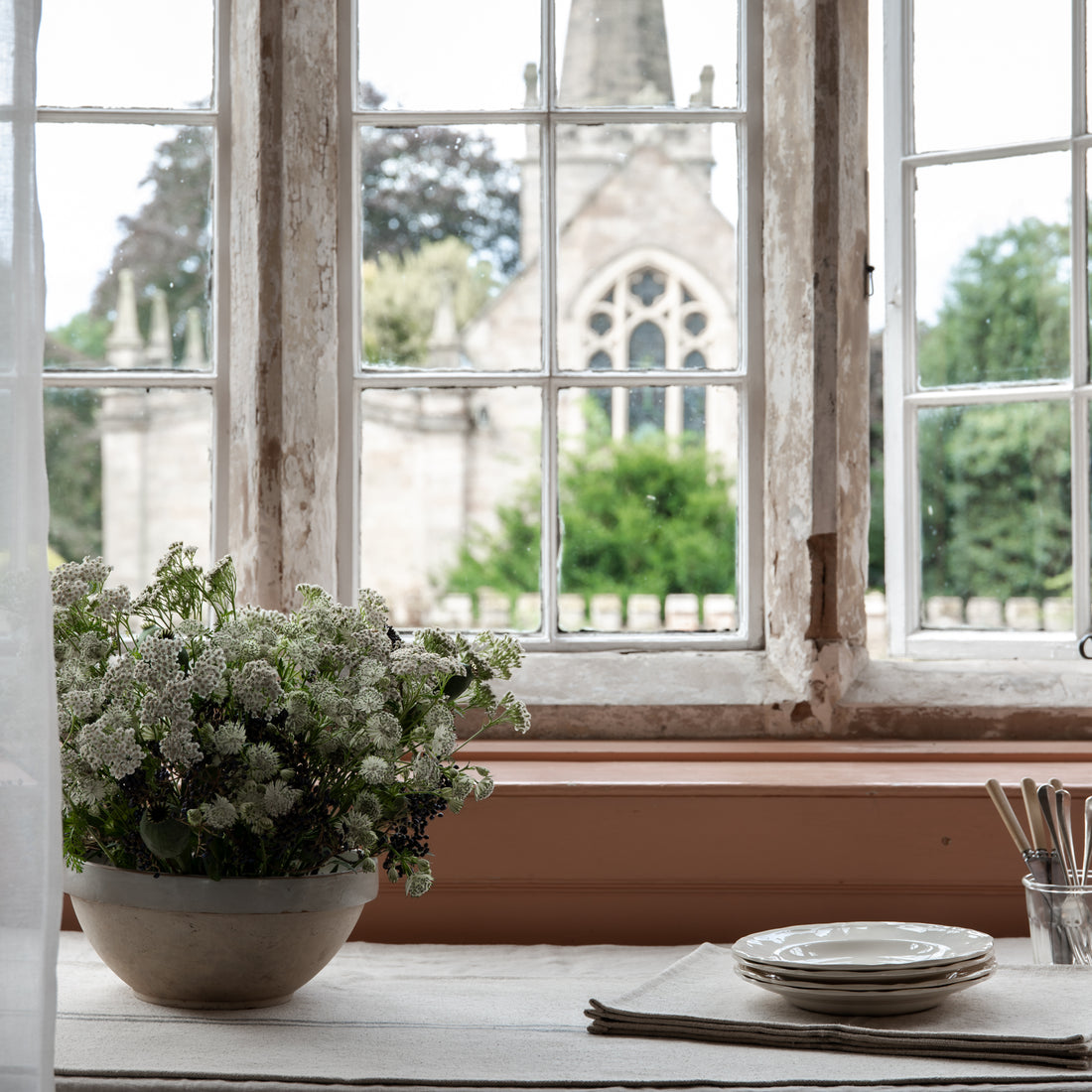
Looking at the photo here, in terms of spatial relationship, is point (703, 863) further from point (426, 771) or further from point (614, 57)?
point (614, 57)

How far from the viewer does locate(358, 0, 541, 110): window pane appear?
1990 millimetres

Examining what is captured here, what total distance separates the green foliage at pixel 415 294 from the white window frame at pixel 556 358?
0.11 ft

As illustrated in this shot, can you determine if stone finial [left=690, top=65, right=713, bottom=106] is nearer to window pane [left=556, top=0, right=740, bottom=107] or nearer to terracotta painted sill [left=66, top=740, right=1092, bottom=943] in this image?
window pane [left=556, top=0, right=740, bottom=107]

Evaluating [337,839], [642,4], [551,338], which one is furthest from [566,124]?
[337,839]

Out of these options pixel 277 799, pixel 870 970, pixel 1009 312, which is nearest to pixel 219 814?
pixel 277 799

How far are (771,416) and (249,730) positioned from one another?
109 cm

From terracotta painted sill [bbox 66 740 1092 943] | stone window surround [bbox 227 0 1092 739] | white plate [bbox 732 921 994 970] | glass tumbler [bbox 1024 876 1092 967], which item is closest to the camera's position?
white plate [bbox 732 921 994 970]

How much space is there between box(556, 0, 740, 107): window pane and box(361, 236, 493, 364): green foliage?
1.00ft

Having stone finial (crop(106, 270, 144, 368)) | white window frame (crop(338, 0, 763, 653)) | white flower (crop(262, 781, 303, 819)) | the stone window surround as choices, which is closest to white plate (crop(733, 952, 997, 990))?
white flower (crop(262, 781, 303, 819))

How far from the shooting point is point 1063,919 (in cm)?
125

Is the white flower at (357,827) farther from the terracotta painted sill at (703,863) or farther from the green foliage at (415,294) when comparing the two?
the green foliage at (415,294)

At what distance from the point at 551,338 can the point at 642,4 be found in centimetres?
56

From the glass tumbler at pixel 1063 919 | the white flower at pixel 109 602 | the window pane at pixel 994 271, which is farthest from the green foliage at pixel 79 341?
the glass tumbler at pixel 1063 919

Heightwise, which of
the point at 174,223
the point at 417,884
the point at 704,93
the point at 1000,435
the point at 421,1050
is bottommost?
the point at 421,1050
